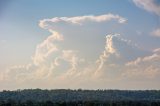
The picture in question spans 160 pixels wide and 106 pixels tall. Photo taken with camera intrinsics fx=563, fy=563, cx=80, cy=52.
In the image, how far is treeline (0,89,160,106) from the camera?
16338cm

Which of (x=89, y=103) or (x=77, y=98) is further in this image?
(x=77, y=98)

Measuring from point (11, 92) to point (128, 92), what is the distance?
40.8 m

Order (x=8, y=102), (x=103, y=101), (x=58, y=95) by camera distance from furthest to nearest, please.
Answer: (x=58, y=95) < (x=103, y=101) < (x=8, y=102)

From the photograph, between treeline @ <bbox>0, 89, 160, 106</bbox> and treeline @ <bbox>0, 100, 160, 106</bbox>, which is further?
treeline @ <bbox>0, 89, 160, 106</bbox>

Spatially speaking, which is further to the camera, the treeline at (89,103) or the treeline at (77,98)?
the treeline at (77,98)

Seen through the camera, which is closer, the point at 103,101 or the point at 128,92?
the point at 103,101

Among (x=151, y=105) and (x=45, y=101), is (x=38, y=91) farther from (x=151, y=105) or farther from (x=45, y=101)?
(x=151, y=105)

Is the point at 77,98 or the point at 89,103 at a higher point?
the point at 77,98

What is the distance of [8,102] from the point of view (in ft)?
523

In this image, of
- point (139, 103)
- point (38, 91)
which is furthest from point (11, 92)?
point (139, 103)

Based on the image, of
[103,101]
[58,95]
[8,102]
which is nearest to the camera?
[8,102]

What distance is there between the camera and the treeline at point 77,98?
163375 millimetres

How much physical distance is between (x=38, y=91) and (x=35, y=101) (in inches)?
1335

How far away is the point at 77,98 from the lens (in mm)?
179125
